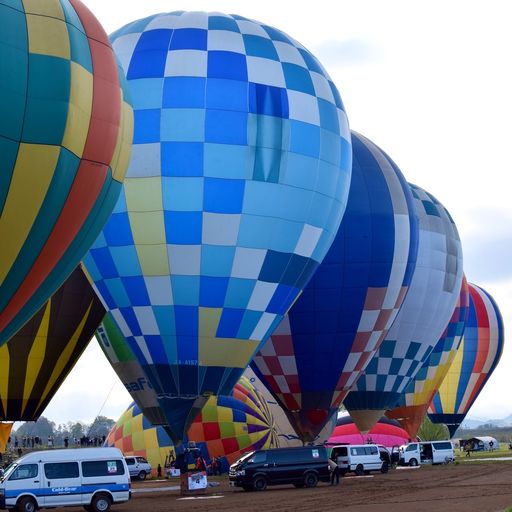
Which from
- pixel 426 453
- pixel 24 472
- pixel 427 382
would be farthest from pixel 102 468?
pixel 427 382

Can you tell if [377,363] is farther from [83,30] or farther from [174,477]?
[83,30]

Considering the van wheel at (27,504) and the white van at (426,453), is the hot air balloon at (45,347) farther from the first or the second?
the white van at (426,453)

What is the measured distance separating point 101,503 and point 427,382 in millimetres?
23412

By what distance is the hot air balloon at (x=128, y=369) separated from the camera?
26.6 meters

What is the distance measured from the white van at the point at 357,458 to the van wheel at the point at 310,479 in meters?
5.26

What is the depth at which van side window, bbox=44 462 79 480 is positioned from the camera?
21672mm

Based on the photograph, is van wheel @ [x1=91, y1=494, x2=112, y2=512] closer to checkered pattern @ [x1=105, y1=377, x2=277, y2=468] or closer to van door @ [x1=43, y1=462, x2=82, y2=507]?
van door @ [x1=43, y1=462, x2=82, y2=507]

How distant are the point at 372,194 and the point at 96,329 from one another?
958 cm

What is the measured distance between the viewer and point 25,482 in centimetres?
2147

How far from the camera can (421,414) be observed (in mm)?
43250

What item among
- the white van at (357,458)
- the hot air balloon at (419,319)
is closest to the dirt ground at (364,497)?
the white van at (357,458)

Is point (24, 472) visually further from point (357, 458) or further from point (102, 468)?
point (357, 458)

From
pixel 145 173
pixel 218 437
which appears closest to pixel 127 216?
pixel 145 173

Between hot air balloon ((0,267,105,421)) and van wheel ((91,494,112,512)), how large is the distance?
7.94 meters
